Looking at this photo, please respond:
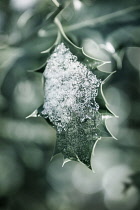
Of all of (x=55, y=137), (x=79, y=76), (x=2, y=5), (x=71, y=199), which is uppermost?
(x=2, y=5)

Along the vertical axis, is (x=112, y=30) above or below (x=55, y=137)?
above

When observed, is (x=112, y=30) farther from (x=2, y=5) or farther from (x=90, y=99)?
(x=2, y=5)

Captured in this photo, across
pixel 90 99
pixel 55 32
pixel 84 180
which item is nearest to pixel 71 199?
pixel 84 180
